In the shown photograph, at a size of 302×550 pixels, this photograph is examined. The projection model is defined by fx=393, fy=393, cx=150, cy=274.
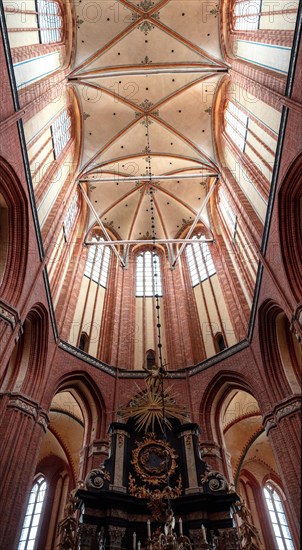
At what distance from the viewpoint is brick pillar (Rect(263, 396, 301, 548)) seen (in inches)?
365

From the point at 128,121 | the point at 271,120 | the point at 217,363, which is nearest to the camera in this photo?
the point at 271,120

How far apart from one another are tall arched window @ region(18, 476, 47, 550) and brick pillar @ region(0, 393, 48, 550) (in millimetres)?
6120

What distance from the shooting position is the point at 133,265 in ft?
64.7

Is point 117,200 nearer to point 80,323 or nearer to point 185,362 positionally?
point 80,323

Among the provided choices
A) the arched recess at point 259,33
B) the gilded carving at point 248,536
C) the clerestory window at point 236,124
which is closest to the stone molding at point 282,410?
the gilded carving at point 248,536

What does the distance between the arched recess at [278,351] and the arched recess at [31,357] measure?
6759 millimetres

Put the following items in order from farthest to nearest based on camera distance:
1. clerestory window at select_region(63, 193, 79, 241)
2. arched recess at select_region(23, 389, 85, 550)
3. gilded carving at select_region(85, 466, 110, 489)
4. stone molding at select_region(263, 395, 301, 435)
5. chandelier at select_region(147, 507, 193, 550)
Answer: clerestory window at select_region(63, 193, 79, 241) < arched recess at select_region(23, 389, 85, 550) < stone molding at select_region(263, 395, 301, 435) < gilded carving at select_region(85, 466, 110, 489) < chandelier at select_region(147, 507, 193, 550)

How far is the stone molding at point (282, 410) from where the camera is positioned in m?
10.4

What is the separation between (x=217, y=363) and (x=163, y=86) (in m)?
12.7

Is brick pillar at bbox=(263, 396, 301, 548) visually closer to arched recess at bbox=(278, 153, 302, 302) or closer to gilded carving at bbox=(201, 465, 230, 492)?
gilded carving at bbox=(201, 465, 230, 492)

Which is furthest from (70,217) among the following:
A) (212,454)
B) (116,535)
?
(116,535)

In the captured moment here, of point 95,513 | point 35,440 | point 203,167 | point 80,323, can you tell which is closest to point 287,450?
point 95,513

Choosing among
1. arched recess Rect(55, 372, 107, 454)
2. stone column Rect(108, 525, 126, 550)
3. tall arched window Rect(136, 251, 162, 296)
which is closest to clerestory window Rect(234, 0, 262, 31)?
tall arched window Rect(136, 251, 162, 296)

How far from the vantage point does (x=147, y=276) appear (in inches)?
755
